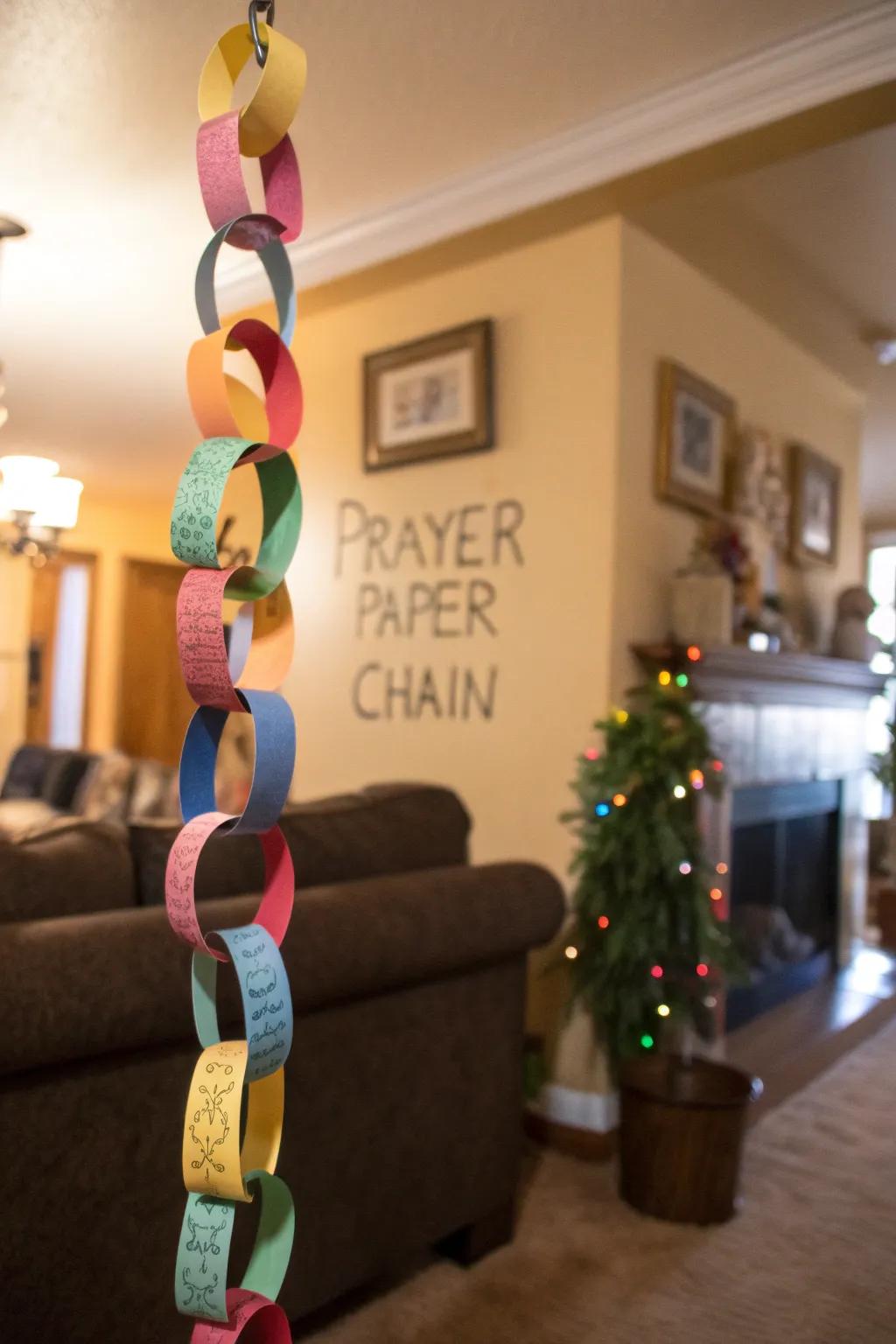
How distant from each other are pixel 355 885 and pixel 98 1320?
27.5 inches

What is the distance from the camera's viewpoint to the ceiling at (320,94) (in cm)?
207

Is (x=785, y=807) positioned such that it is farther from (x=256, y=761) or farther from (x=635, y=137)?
(x=256, y=761)

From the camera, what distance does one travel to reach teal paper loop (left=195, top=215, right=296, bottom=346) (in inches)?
36.1

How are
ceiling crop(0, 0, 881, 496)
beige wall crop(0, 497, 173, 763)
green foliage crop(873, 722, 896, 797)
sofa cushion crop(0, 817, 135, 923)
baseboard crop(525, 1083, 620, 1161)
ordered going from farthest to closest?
beige wall crop(0, 497, 173, 763) < green foliage crop(873, 722, 896, 797) < baseboard crop(525, 1083, 620, 1161) < ceiling crop(0, 0, 881, 496) < sofa cushion crop(0, 817, 135, 923)

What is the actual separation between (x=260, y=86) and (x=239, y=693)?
53cm

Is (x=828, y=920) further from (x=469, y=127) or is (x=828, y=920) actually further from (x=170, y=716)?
(x=170, y=716)

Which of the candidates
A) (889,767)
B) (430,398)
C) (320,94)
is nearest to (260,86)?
(320,94)

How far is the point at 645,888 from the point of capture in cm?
243

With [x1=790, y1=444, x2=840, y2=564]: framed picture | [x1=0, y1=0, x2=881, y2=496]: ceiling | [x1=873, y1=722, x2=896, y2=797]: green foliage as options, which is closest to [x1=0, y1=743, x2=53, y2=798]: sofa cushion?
[x1=0, y1=0, x2=881, y2=496]: ceiling

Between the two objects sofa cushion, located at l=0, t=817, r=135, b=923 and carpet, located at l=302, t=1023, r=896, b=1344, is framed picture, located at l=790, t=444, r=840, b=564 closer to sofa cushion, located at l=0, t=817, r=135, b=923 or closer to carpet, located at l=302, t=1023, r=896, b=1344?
carpet, located at l=302, t=1023, r=896, b=1344

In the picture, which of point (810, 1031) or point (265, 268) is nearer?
point (265, 268)

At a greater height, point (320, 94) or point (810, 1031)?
point (320, 94)

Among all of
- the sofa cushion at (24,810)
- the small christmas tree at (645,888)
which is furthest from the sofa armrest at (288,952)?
the sofa cushion at (24,810)

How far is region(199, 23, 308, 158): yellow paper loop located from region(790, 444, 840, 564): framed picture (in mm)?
3148
